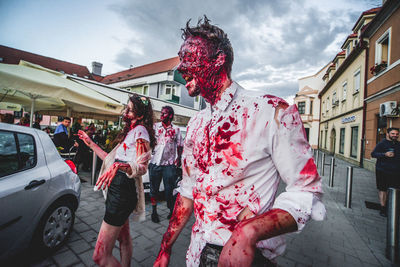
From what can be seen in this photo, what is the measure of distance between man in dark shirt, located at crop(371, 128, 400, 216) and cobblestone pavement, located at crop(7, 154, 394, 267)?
2.40 ft

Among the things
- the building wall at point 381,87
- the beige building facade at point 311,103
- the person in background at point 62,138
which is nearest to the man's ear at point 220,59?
the person in background at point 62,138

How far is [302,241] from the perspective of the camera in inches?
136

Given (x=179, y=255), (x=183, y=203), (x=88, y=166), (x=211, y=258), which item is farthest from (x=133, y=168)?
(x=88, y=166)

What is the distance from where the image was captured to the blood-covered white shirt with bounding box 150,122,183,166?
397 centimetres

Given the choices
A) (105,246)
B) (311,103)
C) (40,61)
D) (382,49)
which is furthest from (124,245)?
(40,61)

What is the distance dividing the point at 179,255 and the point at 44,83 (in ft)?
15.8

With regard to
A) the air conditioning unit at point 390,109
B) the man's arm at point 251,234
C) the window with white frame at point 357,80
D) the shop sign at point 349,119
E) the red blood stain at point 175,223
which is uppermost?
the window with white frame at point 357,80

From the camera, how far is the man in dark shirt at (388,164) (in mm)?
4547

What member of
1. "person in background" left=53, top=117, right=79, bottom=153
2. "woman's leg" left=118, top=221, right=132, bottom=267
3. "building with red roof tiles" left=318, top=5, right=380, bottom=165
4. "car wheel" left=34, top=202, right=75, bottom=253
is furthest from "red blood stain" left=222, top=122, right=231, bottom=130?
"building with red roof tiles" left=318, top=5, right=380, bottom=165

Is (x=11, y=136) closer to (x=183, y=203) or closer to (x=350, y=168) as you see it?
(x=183, y=203)

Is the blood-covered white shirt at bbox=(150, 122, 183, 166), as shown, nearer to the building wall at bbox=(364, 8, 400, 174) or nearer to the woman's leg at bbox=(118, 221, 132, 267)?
the woman's leg at bbox=(118, 221, 132, 267)

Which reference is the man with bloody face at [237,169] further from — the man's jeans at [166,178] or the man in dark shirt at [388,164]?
the man in dark shirt at [388,164]

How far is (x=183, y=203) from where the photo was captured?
1.17 meters

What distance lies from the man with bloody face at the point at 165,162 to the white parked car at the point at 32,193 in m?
1.36
